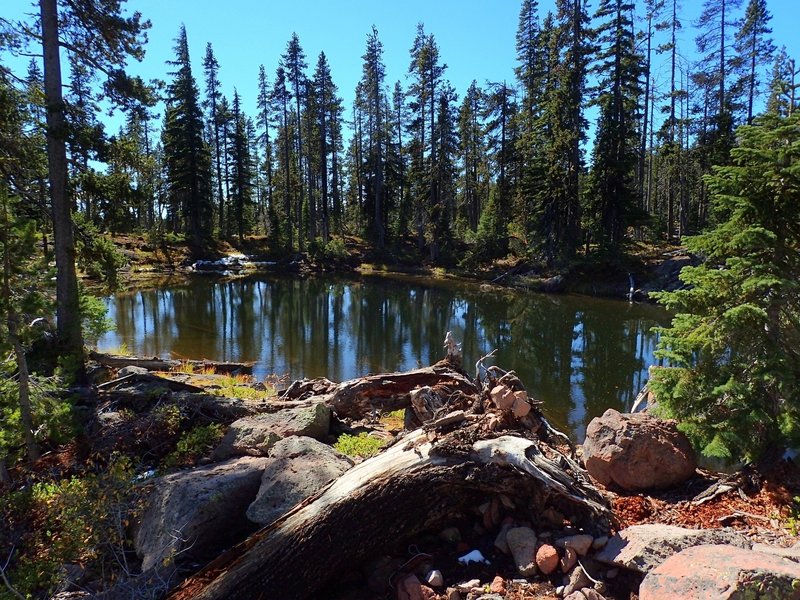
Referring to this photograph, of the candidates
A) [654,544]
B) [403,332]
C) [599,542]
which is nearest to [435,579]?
[599,542]

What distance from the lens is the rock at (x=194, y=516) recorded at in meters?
4.13

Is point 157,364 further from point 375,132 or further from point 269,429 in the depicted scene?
point 375,132

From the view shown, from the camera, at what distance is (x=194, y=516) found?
169 inches

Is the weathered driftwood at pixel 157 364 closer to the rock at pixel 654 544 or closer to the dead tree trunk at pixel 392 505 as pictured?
the dead tree trunk at pixel 392 505

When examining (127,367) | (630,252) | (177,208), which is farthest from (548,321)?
(177,208)

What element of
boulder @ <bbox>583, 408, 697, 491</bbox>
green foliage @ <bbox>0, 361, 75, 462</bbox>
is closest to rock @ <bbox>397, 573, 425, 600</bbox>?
boulder @ <bbox>583, 408, 697, 491</bbox>

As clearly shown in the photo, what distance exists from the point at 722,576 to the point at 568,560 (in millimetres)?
998

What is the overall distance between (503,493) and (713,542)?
4.81 ft

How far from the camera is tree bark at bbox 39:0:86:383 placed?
9195 mm

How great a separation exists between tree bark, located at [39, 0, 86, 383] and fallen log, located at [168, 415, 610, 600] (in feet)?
23.2

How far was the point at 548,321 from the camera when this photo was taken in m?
23.7

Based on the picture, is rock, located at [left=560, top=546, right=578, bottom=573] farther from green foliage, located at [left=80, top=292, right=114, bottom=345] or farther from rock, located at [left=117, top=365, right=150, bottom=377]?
green foliage, located at [left=80, top=292, right=114, bottom=345]

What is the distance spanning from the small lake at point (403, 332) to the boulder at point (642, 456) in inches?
215

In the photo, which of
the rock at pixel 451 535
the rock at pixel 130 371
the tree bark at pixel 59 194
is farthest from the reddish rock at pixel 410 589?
the rock at pixel 130 371
